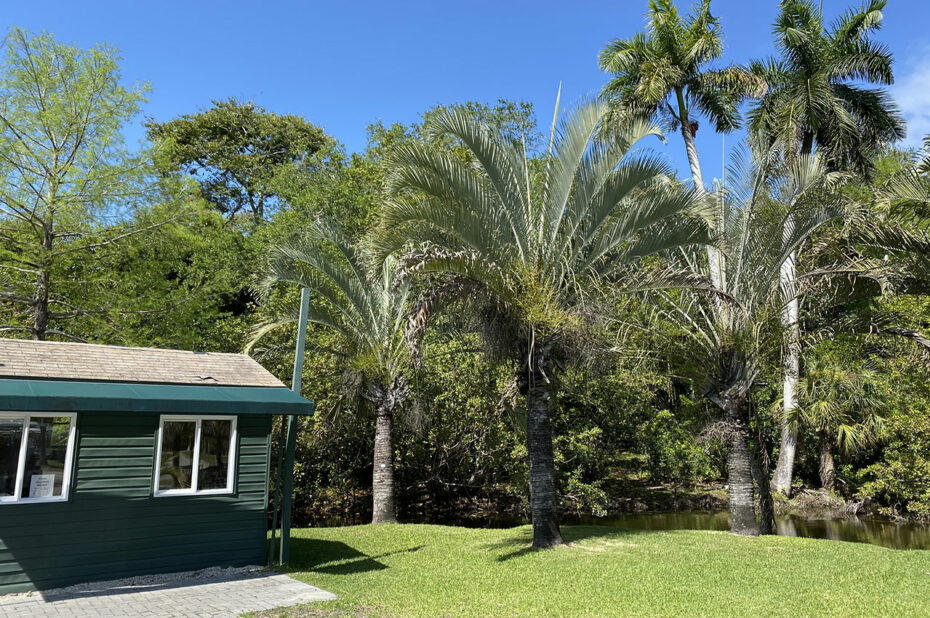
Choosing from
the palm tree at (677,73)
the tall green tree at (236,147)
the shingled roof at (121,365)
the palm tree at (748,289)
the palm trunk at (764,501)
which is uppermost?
the tall green tree at (236,147)

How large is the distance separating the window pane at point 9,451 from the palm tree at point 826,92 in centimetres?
1922

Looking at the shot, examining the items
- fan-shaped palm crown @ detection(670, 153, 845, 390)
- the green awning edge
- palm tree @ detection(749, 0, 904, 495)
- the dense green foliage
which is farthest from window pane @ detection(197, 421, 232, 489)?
palm tree @ detection(749, 0, 904, 495)

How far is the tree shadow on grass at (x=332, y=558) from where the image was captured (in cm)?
947

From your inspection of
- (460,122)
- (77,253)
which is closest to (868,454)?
(460,122)

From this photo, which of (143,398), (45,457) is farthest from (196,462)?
(45,457)

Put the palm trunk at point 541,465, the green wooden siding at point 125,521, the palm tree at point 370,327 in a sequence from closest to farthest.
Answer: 1. the green wooden siding at point 125,521
2. the palm trunk at point 541,465
3. the palm tree at point 370,327

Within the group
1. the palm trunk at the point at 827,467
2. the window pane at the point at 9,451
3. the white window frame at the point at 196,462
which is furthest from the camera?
the palm trunk at the point at 827,467

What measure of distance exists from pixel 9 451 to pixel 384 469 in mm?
8299

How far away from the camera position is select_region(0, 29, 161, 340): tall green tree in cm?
1324

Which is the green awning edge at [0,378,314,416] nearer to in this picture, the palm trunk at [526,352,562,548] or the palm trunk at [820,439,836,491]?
the palm trunk at [526,352,562,548]

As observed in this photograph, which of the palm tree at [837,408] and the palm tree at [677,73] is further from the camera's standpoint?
the palm tree at [677,73]

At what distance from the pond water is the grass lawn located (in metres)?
6.00

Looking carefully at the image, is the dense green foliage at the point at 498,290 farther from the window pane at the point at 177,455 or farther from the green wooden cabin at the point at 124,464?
the window pane at the point at 177,455

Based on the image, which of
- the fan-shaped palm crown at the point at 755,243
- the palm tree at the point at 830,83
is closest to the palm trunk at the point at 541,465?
the fan-shaped palm crown at the point at 755,243
